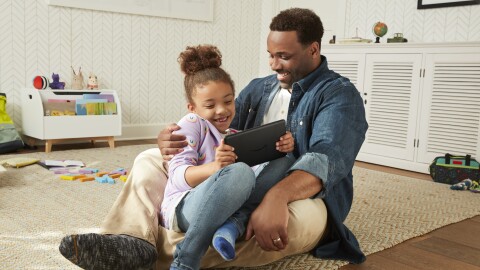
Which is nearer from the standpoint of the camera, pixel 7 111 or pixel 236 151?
pixel 236 151

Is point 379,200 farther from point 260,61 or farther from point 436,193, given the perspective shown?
point 260,61

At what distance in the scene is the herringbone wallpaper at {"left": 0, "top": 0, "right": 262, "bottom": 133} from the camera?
3.93 metres

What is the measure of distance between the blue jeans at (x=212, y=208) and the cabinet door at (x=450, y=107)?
8.08ft

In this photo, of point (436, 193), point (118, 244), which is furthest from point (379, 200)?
point (118, 244)

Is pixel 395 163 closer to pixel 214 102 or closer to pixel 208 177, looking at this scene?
pixel 214 102

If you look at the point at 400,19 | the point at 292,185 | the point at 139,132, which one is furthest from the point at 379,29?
the point at 292,185

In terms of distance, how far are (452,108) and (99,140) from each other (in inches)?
112

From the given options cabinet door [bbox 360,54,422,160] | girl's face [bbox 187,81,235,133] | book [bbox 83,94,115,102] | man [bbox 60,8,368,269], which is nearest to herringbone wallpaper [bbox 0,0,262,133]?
book [bbox 83,94,115,102]

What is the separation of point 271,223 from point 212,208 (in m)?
0.16

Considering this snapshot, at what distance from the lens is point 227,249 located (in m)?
1.26

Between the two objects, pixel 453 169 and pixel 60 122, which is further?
pixel 60 122

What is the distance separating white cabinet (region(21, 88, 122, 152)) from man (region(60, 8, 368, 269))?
2238mm

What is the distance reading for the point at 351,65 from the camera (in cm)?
394

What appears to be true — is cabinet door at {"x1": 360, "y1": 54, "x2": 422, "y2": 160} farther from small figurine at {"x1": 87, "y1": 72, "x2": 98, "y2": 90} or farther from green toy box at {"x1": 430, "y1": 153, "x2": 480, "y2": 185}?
small figurine at {"x1": 87, "y1": 72, "x2": 98, "y2": 90}
